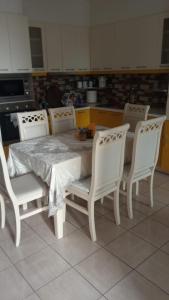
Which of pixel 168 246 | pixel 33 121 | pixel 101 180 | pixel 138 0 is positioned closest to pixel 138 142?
pixel 101 180

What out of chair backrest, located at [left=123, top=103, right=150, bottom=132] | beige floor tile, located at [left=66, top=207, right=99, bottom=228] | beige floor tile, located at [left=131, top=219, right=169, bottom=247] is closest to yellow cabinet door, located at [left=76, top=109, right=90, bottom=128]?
chair backrest, located at [left=123, top=103, right=150, bottom=132]

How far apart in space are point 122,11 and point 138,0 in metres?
0.29

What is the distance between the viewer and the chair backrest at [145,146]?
2016 mm

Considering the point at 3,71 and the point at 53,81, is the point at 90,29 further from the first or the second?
the point at 3,71

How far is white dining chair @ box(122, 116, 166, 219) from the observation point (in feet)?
6.64

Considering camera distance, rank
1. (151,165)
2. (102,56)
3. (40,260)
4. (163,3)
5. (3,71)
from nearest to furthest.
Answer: (40,260) → (151,165) → (163,3) → (3,71) → (102,56)

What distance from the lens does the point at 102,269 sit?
5.70 feet

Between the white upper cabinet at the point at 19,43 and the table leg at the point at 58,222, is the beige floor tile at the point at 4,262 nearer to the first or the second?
the table leg at the point at 58,222

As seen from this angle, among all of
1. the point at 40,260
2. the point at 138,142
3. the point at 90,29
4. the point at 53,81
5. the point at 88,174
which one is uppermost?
the point at 90,29

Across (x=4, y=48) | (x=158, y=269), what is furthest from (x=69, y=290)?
(x=4, y=48)

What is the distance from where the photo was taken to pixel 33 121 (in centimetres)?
262

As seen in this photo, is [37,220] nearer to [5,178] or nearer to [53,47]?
[5,178]

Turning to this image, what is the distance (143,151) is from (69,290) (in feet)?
4.09

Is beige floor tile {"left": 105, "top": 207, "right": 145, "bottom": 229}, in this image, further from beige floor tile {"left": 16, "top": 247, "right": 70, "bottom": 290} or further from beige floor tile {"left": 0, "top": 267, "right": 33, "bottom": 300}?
beige floor tile {"left": 0, "top": 267, "right": 33, "bottom": 300}
